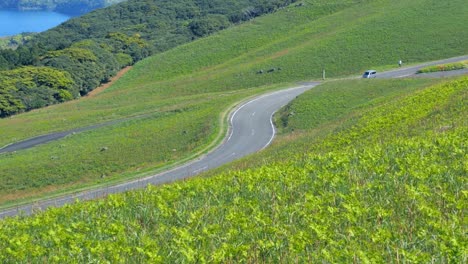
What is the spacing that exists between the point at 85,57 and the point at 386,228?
88680 mm

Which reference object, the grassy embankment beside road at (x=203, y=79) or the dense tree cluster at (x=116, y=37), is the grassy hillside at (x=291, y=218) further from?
the dense tree cluster at (x=116, y=37)

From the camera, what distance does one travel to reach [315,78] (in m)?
66.9

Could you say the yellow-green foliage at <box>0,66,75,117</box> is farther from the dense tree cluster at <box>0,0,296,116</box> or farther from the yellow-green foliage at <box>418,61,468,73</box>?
the yellow-green foliage at <box>418,61,468,73</box>

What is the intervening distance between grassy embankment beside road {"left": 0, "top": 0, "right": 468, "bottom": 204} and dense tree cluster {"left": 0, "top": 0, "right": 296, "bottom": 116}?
675 cm

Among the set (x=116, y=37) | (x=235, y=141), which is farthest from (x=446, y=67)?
(x=116, y=37)

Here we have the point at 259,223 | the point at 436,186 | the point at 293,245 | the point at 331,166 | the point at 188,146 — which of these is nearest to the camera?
the point at 293,245

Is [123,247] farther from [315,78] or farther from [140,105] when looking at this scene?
[315,78]

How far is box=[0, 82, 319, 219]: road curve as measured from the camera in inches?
1179

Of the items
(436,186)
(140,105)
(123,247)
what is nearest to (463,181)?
(436,186)

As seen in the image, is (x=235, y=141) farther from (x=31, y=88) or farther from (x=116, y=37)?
(x=116, y=37)

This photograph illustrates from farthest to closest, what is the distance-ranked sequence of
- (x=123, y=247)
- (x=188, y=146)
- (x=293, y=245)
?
(x=188, y=146)
(x=123, y=247)
(x=293, y=245)

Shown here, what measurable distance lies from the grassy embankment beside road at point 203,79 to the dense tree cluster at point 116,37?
6747mm

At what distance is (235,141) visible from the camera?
41156 mm

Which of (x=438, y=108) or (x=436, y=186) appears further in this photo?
(x=438, y=108)
